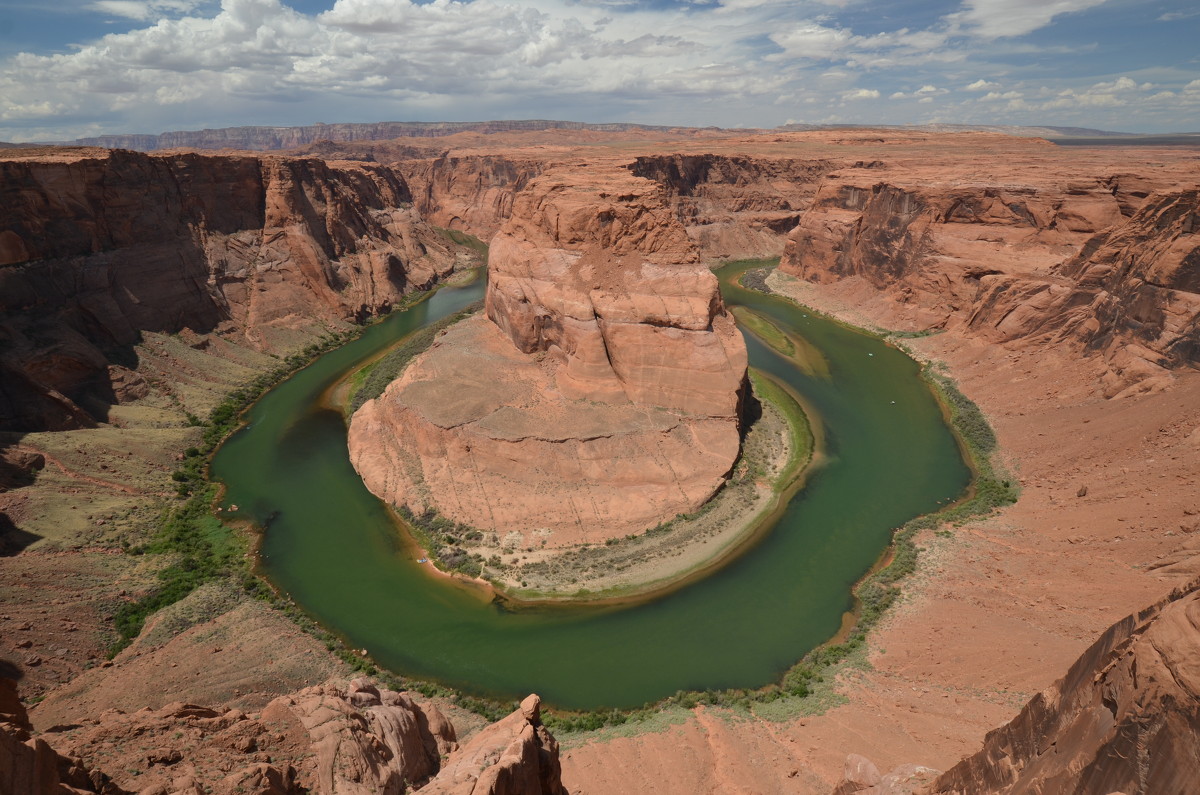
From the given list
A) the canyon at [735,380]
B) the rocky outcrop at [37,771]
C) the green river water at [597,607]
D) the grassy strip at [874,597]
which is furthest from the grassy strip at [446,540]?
the rocky outcrop at [37,771]

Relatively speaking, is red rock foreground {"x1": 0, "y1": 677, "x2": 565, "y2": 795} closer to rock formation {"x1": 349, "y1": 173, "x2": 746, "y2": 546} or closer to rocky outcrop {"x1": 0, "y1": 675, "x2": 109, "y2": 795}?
rocky outcrop {"x1": 0, "y1": 675, "x2": 109, "y2": 795}

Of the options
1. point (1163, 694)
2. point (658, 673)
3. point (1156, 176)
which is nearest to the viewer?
point (1163, 694)

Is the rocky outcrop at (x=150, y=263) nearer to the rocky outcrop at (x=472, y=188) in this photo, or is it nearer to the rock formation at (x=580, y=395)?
the rock formation at (x=580, y=395)

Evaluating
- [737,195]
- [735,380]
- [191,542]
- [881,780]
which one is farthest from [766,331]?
[881,780]

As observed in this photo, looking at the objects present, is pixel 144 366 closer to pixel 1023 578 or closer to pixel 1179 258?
pixel 1023 578

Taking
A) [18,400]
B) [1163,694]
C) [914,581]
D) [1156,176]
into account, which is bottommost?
[914,581]

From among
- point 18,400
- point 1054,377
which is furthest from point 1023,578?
point 18,400

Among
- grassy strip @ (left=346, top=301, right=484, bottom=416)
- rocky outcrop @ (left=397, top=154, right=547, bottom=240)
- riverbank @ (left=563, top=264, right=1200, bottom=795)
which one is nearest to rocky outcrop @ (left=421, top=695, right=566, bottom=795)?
riverbank @ (left=563, top=264, right=1200, bottom=795)
